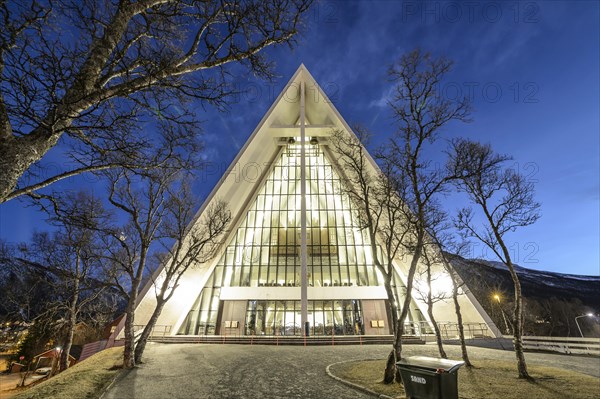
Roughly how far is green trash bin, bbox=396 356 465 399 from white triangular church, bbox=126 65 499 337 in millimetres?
13396

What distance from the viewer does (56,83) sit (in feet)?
8.58

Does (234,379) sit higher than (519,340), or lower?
lower

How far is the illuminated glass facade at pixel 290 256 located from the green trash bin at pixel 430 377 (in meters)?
16.6

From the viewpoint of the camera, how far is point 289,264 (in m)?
25.4

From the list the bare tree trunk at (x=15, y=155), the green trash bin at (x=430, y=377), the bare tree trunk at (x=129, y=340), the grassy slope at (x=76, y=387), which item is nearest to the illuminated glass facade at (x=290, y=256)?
the bare tree trunk at (x=129, y=340)

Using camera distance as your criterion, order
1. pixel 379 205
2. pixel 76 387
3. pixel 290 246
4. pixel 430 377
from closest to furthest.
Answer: pixel 430 377 < pixel 76 387 < pixel 379 205 < pixel 290 246

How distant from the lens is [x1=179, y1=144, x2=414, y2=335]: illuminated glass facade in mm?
22250

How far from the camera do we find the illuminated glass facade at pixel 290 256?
876 inches

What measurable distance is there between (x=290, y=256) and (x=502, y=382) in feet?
66.2

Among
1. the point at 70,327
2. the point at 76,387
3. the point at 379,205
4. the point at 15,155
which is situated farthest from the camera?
the point at 70,327

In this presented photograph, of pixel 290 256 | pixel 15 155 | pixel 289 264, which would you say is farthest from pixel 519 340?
pixel 290 256

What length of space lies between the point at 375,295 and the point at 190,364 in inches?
689

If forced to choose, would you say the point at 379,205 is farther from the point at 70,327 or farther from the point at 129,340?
the point at 70,327

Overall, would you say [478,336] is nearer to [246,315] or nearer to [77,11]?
[246,315]
